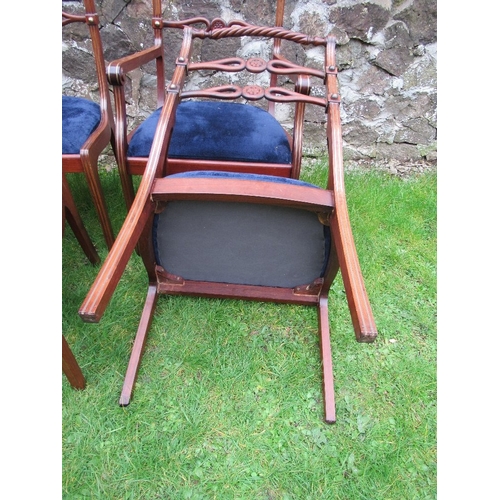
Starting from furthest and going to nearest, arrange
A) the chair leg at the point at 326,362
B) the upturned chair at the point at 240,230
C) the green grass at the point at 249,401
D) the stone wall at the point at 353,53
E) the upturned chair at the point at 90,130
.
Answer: the stone wall at the point at 353,53 < the upturned chair at the point at 90,130 < the chair leg at the point at 326,362 < the green grass at the point at 249,401 < the upturned chair at the point at 240,230

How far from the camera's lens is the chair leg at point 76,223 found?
1.63 m

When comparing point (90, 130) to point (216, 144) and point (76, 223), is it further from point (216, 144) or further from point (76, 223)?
point (216, 144)

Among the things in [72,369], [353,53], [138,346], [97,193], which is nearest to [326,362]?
[138,346]

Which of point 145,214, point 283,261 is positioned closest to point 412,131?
point 283,261

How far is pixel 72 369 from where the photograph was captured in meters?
Answer: 1.39

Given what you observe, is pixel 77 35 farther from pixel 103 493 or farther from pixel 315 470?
pixel 315 470

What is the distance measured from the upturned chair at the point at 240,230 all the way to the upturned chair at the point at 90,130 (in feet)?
1.01

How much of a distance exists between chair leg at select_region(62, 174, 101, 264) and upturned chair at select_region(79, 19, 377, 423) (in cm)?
44

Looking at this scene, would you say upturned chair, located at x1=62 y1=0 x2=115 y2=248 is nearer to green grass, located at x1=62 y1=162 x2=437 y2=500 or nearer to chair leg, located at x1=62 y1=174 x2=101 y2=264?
chair leg, located at x1=62 y1=174 x2=101 y2=264

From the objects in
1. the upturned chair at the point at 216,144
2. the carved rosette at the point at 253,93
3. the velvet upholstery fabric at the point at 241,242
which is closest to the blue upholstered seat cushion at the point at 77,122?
the upturned chair at the point at 216,144

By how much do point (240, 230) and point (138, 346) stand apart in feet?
2.06

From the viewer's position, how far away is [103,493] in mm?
1238

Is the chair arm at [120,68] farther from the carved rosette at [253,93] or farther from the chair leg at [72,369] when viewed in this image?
the chair leg at [72,369]

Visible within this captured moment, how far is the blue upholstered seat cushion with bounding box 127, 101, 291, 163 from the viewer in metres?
1.65
